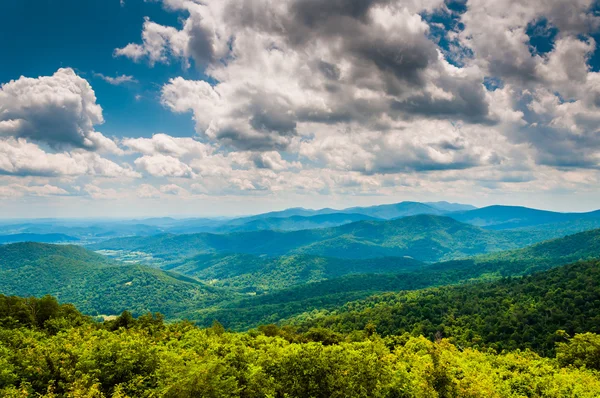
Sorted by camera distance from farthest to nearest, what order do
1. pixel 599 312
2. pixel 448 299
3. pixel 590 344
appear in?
pixel 448 299 < pixel 599 312 < pixel 590 344

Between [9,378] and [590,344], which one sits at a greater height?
[9,378]

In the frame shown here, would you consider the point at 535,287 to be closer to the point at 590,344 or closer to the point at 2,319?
the point at 590,344

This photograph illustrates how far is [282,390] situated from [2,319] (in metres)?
73.1

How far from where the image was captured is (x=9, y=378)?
41.1 m

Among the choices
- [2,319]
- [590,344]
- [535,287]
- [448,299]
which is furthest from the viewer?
[448,299]

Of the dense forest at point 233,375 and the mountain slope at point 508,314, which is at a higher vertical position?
the dense forest at point 233,375

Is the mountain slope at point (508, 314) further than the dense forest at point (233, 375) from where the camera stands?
Yes

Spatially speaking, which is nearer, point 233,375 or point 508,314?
point 233,375

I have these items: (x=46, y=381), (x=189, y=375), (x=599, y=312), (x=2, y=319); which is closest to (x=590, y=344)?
(x=599, y=312)

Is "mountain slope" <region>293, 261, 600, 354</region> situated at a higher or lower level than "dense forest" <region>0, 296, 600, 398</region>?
lower

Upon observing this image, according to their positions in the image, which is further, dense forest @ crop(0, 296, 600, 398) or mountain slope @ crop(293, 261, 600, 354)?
mountain slope @ crop(293, 261, 600, 354)

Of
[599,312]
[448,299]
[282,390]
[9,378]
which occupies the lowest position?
[448,299]

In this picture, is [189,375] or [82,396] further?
[189,375]

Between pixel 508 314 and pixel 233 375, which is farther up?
pixel 233 375
